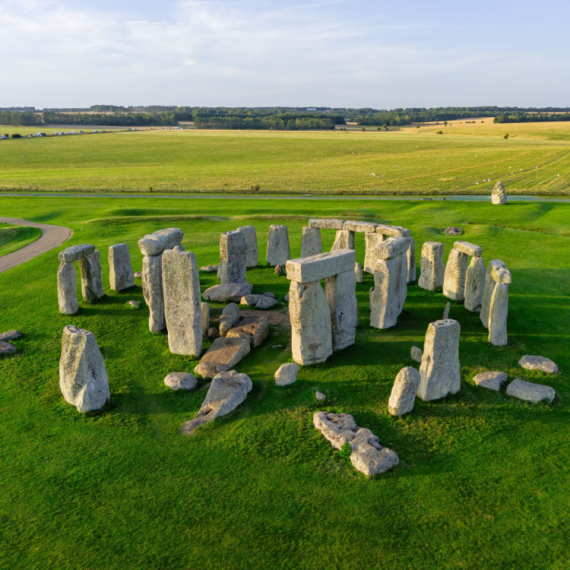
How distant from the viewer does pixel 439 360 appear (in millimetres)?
11195

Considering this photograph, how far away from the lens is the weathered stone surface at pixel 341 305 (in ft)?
44.3

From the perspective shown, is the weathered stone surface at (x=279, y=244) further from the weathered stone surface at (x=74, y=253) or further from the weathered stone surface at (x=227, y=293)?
the weathered stone surface at (x=74, y=253)

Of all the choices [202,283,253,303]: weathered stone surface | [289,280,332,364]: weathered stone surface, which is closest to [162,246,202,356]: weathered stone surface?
[289,280,332,364]: weathered stone surface

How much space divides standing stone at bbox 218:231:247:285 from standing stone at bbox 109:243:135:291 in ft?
11.2

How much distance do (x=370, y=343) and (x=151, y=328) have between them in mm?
6340

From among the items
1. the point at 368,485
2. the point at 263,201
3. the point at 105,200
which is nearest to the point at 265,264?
the point at 368,485

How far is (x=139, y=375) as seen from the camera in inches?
511

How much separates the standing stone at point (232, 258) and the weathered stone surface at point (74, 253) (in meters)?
4.42

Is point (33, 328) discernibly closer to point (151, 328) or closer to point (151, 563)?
point (151, 328)

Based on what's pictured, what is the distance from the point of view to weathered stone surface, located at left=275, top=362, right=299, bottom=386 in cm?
1215

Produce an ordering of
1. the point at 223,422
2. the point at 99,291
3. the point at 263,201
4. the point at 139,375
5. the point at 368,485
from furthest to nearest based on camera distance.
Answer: the point at 263,201
the point at 99,291
the point at 139,375
the point at 223,422
the point at 368,485

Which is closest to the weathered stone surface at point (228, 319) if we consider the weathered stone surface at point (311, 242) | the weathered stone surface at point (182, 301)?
the weathered stone surface at point (182, 301)

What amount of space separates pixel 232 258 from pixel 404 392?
9375mm

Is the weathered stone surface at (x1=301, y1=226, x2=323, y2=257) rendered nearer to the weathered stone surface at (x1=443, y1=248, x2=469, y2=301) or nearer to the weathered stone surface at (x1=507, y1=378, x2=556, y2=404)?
the weathered stone surface at (x1=443, y1=248, x2=469, y2=301)
